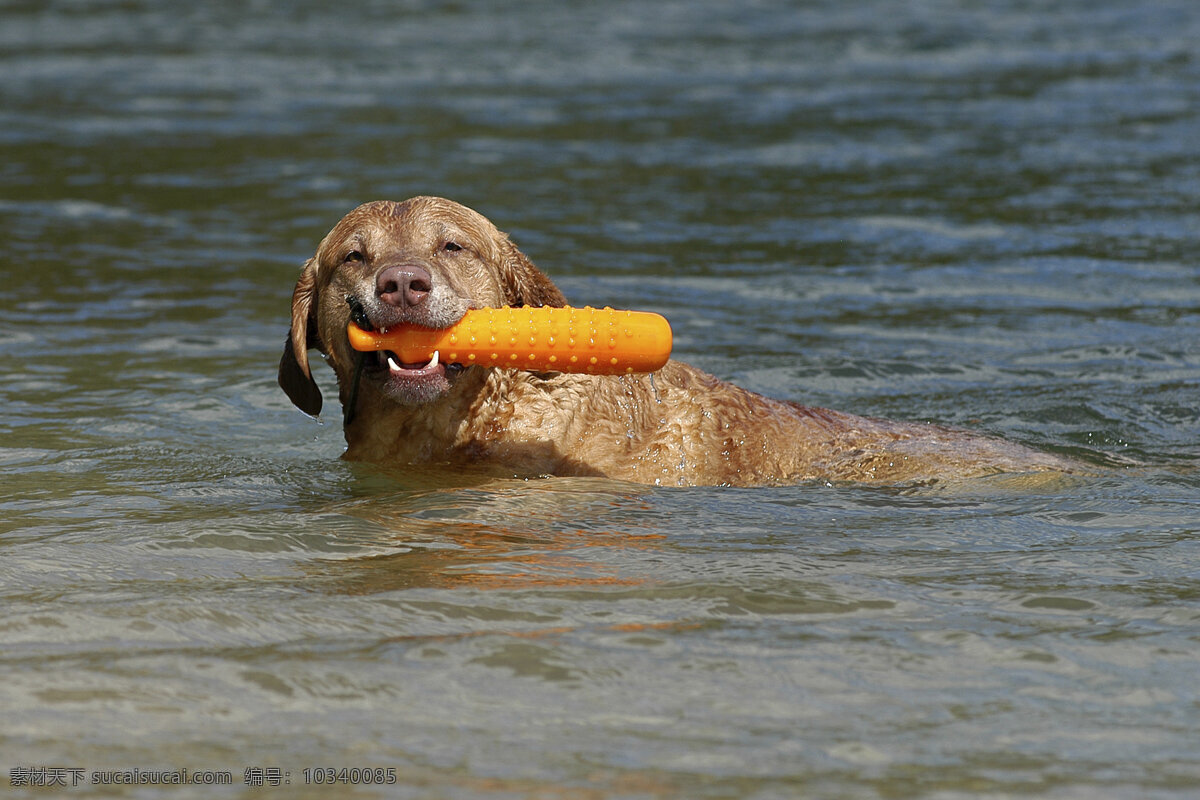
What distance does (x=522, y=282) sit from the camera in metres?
7.20

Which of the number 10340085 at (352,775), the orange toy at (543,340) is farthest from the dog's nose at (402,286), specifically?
the number 10340085 at (352,775)

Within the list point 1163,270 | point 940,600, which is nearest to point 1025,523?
point 940,600

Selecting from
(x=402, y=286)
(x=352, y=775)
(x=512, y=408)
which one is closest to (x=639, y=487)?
(x=512, y=408)

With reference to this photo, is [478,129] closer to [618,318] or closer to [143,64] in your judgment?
[143,64]

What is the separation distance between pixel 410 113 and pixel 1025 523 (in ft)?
43.6

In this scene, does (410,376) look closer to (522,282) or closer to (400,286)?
(400,286)

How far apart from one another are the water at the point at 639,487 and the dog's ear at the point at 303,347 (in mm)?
361

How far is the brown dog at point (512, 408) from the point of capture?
21.9 feet

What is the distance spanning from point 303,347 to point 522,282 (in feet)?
3.37

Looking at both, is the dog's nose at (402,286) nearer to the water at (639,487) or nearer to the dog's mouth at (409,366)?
the dog's mouth at (409,366)

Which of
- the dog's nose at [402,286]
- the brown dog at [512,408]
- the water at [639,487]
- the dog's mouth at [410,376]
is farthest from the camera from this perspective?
the brown dog at [512,408]

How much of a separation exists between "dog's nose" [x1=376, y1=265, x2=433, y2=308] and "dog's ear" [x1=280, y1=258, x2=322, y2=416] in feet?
2.75

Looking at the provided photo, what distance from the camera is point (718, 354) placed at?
993cm

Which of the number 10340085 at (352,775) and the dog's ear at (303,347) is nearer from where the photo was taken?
the number 10340085 at (352,775)
